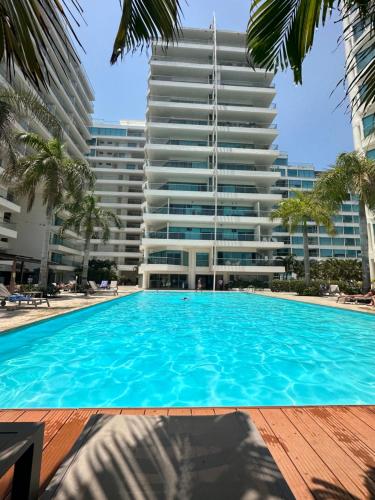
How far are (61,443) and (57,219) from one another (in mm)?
38168

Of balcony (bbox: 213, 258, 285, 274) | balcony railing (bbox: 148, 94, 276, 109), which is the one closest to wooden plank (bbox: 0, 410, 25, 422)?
balcony (bbox: 213, 258, 285, 274)

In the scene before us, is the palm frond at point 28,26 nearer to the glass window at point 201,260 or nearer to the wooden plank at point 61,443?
the wooden plank at point 61,443

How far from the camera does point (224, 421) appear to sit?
5.89 feet

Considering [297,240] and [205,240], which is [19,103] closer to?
[205,240]

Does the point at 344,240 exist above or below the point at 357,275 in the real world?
above

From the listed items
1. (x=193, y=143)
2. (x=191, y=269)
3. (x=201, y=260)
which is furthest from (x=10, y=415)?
(x=193, y=143)

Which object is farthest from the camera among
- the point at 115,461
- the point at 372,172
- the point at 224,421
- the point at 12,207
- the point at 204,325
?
the point at 12,207

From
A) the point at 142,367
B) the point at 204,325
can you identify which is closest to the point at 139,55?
the point at 142,367

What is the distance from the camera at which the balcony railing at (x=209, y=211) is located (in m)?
33.1

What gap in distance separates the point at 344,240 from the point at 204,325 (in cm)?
5892

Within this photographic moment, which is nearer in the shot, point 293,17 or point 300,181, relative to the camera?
point 293,17

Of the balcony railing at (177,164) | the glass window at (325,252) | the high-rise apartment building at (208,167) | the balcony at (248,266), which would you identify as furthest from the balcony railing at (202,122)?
the glass window at (325,252)

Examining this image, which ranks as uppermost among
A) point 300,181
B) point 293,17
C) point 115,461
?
point 300,181

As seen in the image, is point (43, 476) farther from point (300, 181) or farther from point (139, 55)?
point (300, 181)
